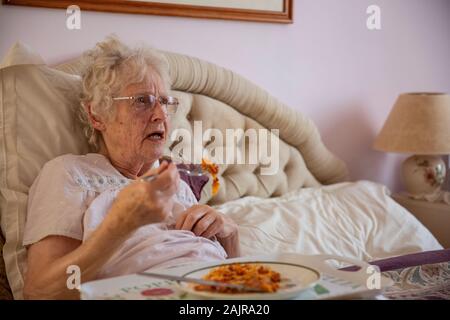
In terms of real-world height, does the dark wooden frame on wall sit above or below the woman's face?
above

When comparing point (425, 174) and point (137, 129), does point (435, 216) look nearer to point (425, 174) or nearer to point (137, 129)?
point (425, 174)

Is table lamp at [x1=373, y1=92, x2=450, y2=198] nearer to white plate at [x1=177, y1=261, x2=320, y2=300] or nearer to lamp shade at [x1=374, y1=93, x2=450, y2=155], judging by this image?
lamp shade at [x1=374, y1=93, x2=450, y2=155]

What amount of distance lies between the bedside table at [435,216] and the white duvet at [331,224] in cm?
32

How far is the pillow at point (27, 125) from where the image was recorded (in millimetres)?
1492

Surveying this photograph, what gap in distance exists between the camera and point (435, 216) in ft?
8.61

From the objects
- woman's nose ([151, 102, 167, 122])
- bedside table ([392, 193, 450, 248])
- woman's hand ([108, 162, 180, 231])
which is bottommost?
bedside table ([392, 193, 450, 248])

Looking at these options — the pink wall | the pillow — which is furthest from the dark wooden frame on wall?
the pillow

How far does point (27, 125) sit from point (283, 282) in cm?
84

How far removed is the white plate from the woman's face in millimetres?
495

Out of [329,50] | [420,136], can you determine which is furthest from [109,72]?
[420,136]

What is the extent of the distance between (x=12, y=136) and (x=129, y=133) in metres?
0.29

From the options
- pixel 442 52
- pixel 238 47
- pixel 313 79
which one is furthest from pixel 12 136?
pixel 442 52

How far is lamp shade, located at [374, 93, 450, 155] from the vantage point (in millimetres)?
Result: 2570

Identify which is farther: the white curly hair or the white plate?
the white curly hair
